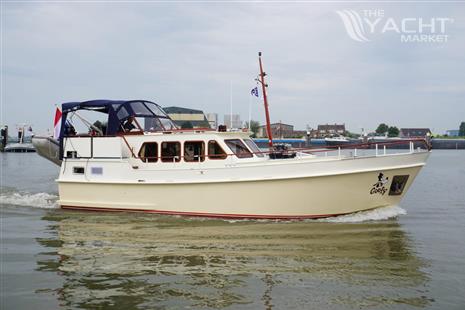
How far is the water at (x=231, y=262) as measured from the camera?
6820 mm

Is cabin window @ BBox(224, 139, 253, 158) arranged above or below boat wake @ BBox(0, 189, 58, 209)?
above

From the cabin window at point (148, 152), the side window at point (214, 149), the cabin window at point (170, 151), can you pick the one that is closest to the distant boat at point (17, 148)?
the cabin window at point (148, 152)

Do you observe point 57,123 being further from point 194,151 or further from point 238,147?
point 238,147

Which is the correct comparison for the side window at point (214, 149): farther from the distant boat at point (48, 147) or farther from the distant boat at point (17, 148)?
the distant boat at point (17, 148)

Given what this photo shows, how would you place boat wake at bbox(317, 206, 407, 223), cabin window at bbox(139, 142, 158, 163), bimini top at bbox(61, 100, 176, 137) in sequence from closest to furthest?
boat wake at bbox(317, 206, 407, 223)
cabin window at bbox(139, 142, 158, 163)
bimini top at bbox(61, 100, 176, 137)

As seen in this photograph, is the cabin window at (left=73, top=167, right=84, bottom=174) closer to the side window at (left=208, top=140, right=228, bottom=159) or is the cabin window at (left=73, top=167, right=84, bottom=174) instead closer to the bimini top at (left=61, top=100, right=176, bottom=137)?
the bimini top at (left=61, top=100, right=176, bottom=137)

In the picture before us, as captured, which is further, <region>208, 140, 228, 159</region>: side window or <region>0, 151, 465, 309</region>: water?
<region>208, 140, 228, 159</region>: side window

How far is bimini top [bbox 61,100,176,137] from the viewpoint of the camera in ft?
47.5

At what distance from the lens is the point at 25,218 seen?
13.5 m

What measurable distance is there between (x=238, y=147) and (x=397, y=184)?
487 centimetres

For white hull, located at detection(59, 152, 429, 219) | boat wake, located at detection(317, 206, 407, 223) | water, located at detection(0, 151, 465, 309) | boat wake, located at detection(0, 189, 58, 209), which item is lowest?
water, located at detection(0, 151, 465, 309)

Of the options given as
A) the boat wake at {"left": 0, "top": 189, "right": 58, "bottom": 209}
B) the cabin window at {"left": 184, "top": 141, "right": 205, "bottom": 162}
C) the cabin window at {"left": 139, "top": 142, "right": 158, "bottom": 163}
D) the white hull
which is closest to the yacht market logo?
the white hull

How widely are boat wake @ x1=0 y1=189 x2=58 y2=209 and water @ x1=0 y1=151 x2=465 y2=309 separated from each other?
1.75 m

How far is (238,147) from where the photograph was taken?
1340 centimetres
